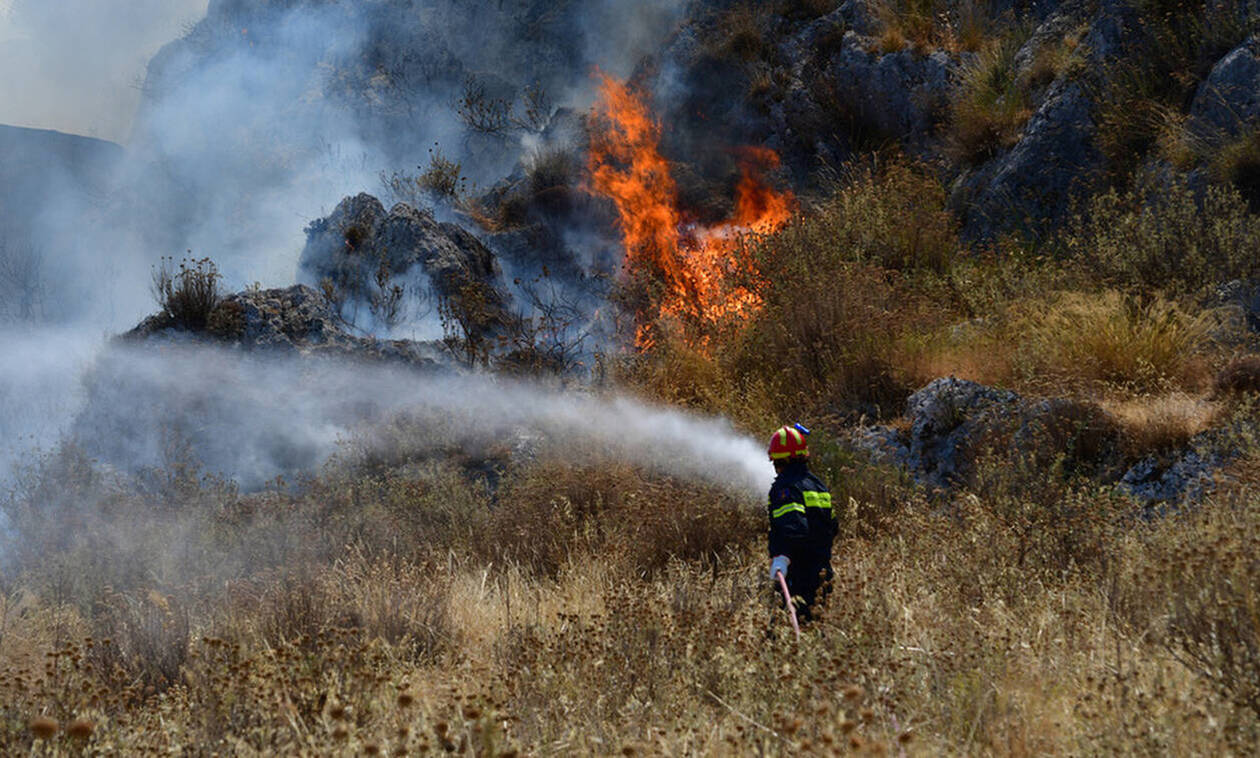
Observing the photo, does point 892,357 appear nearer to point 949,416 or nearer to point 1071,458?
point 949,416

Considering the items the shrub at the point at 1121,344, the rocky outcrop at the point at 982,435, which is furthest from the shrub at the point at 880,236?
the rocky outcrop at the point at 982,435

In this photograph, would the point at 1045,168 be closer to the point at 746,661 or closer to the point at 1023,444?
the point at 1023,444

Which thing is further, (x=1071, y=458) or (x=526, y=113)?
(x=526, y=113)

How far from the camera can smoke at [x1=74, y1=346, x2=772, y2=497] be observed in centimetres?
840

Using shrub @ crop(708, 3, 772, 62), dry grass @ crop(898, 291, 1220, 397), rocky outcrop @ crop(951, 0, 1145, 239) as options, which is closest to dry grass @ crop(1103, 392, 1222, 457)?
dry grass @ crop(898, 291, 1220, 397)

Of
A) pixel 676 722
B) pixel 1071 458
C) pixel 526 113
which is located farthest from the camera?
pixel 526 113

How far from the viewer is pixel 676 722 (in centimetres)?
296

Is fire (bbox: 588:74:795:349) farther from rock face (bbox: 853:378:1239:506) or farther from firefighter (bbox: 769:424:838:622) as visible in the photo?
firefighter (bbox: 769:424:838:622)

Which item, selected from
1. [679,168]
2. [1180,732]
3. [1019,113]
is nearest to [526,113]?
[679,168]

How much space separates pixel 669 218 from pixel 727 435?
7.42 m

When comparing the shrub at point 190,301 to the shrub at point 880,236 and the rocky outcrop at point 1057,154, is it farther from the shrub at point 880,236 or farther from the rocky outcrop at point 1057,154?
the rocky outcrop at point 1057,154

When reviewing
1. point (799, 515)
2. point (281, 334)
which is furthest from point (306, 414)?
point (799, 515)

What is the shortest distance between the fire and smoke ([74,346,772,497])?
200 centimetres

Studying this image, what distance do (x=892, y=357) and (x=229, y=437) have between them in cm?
656
